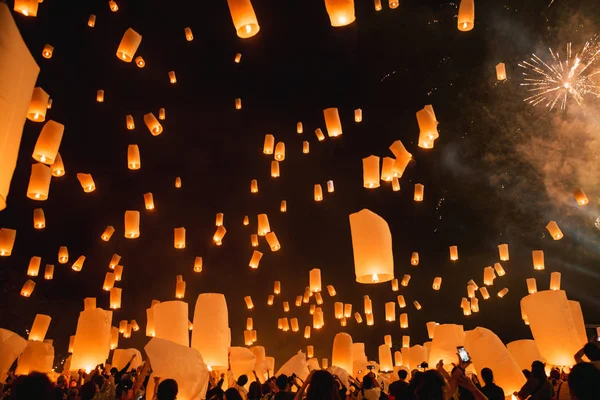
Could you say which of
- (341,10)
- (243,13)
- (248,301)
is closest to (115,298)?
(248,301)

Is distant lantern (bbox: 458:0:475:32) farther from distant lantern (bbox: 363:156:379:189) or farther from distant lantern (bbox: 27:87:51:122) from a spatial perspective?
distant lantern (bbox: 27:87:51:122)

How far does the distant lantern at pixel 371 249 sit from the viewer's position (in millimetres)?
4371

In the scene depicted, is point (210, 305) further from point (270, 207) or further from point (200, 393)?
point (270, 207)

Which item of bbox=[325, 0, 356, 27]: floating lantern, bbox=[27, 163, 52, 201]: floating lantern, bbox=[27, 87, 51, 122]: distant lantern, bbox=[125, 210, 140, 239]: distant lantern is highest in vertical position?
bbox=[27, 87, 51, 122]: distant lantern

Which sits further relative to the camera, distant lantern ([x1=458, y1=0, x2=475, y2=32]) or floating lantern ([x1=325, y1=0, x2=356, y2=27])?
distant lantern ([x1=458, y1=0, x2=475, y2=32])

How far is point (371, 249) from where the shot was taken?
4.42 m

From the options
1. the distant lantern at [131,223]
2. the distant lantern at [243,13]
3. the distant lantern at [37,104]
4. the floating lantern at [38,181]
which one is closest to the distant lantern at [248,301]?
the distant lantern at [131,223]

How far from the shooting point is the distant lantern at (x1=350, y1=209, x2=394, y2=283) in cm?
437

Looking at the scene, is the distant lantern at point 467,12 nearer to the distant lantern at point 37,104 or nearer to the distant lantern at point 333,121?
the distant lantern at point 333,121

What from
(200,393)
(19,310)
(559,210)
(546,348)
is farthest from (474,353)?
(19,310)

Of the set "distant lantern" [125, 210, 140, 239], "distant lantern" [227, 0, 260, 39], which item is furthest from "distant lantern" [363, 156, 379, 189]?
"distant lantern" [125, 210, 140, 239]

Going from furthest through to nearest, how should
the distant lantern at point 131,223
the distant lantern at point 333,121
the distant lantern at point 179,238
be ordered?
the distant lantern at point 179,238
the distant lantern at point 131,223
the distant lantern at point 333,121

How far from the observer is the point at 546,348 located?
5.65m

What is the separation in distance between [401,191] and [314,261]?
3.48 m
